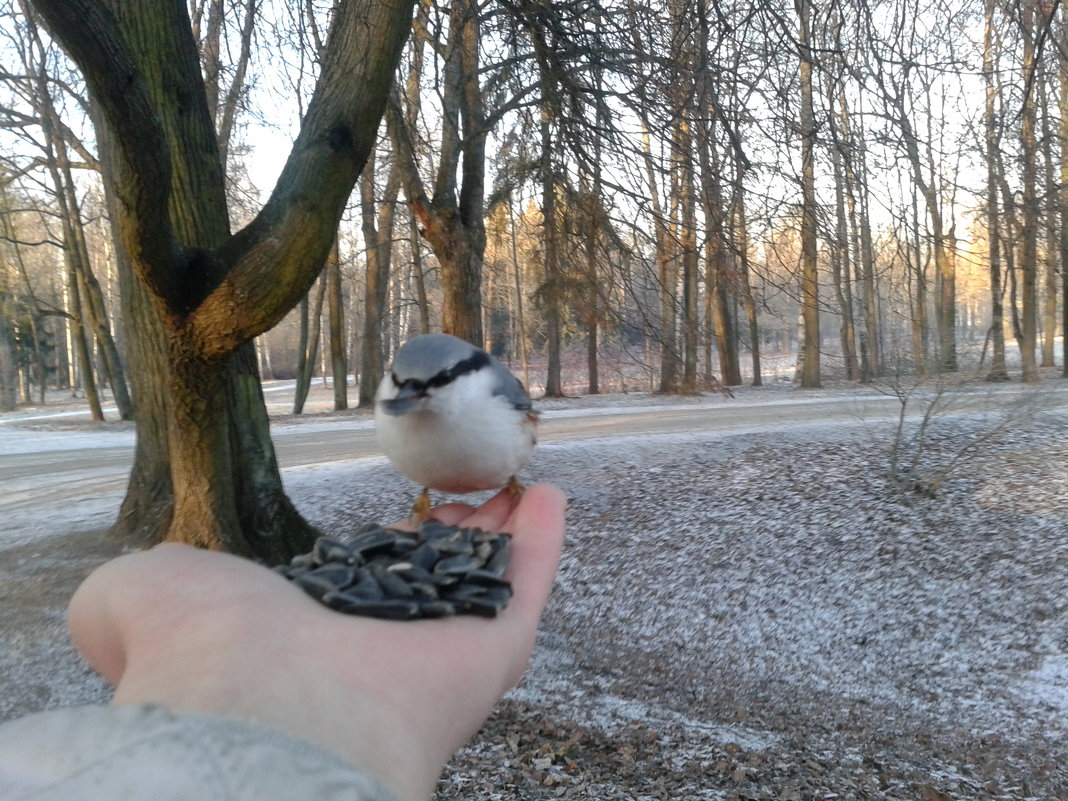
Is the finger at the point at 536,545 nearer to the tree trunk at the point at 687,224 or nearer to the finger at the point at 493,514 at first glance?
the finger at the point at 493,514

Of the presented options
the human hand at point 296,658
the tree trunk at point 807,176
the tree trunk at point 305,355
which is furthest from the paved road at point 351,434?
the human hand at point 296,658

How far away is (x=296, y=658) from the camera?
153 centimetres

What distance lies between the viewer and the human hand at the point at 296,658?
4.37 ft

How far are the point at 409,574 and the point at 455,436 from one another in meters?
0.52

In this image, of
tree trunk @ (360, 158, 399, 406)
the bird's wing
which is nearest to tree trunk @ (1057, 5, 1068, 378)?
the bird's wing

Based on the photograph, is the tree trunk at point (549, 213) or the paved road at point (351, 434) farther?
the paved road at point (351, 434)

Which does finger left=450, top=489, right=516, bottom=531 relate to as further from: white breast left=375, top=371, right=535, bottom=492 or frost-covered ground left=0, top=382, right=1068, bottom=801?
frost-covered ground left=0, top=382, right=1068, bottom=801

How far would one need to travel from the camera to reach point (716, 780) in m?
4.31

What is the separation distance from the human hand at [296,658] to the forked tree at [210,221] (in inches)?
94.3

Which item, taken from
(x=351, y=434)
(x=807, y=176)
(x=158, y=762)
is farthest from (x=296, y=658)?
(x=351, y=434)

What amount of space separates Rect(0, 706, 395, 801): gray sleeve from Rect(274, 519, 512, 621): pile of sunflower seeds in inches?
30.7

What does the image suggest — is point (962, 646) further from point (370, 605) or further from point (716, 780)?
point (370, 605)

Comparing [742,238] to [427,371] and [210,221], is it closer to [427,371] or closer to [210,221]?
[210,221]

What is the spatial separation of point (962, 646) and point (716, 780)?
332 cm
